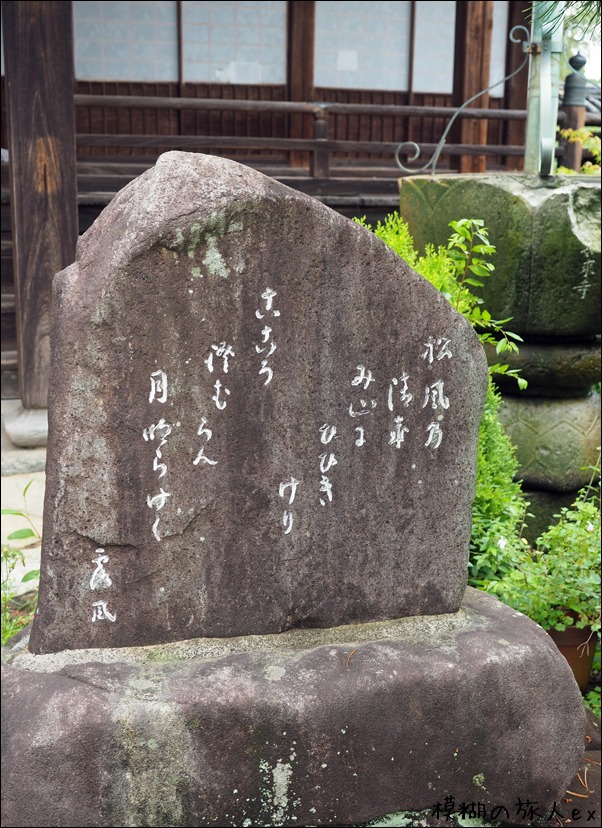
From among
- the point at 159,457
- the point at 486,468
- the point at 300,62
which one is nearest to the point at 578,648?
the point at 486,468

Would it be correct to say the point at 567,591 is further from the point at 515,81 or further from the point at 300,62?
the point at 515,81

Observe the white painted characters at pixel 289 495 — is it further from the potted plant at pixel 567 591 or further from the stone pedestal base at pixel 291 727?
the potted plant at pixel 567 591

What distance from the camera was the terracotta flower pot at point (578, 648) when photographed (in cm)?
340

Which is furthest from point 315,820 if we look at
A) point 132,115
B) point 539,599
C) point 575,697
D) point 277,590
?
point 132,115

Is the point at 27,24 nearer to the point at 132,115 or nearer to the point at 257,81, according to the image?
the point at 132,115

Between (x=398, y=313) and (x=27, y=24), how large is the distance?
416 centimetres

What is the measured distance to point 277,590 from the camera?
101 inches

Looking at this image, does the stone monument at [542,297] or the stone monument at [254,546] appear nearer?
the stone monument at [254,546]

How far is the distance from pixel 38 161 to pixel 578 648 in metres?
4.30

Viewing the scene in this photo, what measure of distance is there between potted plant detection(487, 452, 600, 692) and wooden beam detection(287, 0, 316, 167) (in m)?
4.98

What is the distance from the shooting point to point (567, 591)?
134 inches

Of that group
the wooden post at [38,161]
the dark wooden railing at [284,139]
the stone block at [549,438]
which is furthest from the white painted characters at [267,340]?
the dark wooden railing at [284,139]

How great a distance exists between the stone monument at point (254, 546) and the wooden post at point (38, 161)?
3.73m

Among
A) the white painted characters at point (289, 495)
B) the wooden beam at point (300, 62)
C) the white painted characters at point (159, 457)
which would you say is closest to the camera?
the white painted characters at point (159, 457)
